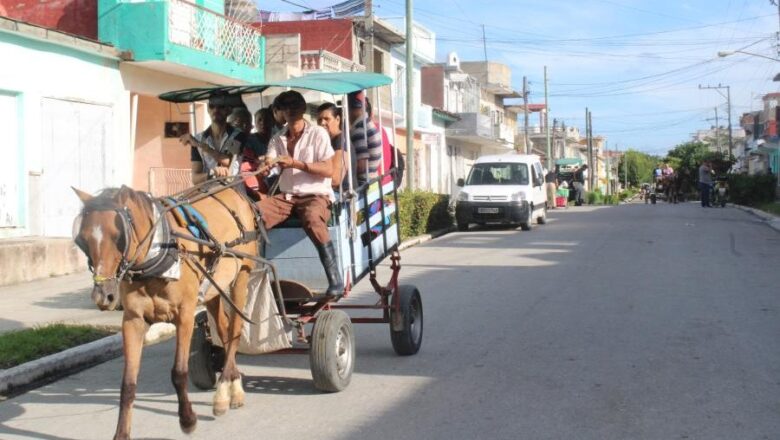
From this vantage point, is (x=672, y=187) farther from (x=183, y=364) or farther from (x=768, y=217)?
(x=183, y=364)

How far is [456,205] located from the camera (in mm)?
25672

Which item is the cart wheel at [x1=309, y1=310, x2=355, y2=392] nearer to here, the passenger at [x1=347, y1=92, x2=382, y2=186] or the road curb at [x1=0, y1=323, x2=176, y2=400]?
the passenger at [x1=347, y1=92, x2=382, y2=186]

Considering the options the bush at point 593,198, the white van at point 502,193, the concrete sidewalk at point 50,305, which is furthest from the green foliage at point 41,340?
the bush at point 593,198

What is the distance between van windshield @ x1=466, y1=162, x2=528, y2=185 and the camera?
26.3 metres

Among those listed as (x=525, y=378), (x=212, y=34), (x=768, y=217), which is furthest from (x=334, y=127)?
(x=768, y=217)

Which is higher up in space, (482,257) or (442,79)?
(442,79)

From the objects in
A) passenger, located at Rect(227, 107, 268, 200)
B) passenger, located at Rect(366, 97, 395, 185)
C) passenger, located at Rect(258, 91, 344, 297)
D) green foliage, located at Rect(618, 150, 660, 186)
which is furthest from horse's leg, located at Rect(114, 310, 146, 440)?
green foliage, located at Rect(618, 150, 660, 186)

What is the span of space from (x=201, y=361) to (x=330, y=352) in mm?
1113

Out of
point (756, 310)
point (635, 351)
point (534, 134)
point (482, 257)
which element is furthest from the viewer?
point (534, 134)

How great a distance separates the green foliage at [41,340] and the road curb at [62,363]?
12cm

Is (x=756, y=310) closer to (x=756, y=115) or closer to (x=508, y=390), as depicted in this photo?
(x=508, y=390)

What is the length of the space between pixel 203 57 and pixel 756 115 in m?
63.5

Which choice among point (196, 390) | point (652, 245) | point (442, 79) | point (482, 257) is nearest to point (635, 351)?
point (196, 390)

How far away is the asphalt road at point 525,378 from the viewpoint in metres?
6.16
